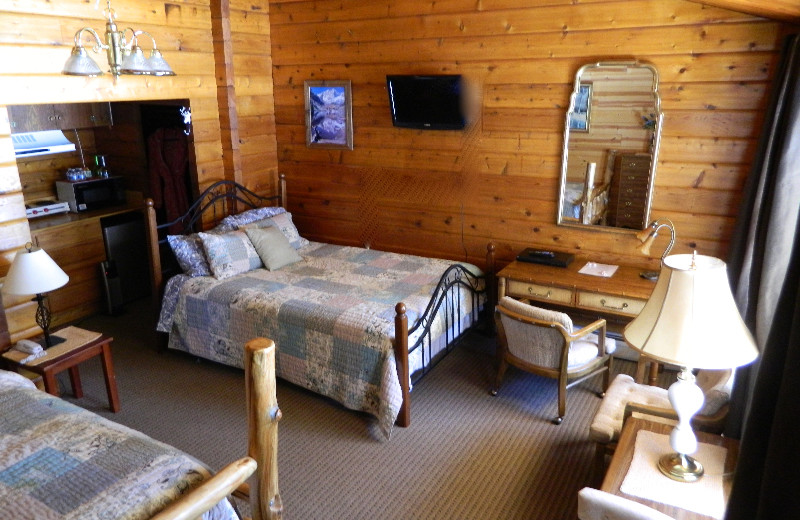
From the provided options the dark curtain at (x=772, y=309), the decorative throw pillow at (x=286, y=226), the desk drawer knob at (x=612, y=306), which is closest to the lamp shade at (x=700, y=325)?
the dark curtain at (x=772, y=309)

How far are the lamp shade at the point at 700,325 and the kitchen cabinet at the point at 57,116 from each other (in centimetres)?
483

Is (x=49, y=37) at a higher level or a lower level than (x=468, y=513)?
higher

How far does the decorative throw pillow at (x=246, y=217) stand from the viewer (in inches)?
185

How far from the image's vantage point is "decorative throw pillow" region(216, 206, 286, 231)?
185 inches

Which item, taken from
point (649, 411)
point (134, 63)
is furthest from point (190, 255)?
point (649, 411)

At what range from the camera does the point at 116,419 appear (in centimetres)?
358

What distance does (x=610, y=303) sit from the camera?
3.70 meters

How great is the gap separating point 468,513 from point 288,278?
220 centimetres

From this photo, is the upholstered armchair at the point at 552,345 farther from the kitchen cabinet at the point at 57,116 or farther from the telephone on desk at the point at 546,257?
the kitchen cabinet at the point at 57,116

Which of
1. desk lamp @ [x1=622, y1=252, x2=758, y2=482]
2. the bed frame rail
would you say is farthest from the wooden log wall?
desk lamp @ [x1=622, y1=252, x2=758, y2=482]

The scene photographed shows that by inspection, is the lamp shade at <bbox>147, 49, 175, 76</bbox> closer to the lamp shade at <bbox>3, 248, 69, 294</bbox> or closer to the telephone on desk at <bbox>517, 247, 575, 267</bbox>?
the lamp shade at <bbox>3, 248, 69, 294</bbox>

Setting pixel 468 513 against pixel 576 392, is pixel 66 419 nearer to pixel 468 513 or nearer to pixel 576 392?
pixel 468 513

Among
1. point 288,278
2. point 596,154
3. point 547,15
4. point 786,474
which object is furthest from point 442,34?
point 786,474

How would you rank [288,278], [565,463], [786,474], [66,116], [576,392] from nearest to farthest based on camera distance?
[786,474] < [565,463] < [576,392] < [288,278] < [66,116]
